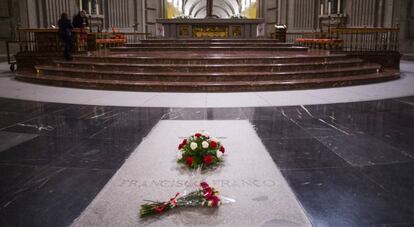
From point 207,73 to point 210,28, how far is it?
7.76 meters

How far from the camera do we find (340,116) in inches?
214

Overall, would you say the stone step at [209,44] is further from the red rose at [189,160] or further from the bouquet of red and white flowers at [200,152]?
the red rose at [189,160]

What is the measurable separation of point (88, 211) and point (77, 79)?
688cm

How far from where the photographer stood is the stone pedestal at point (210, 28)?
1567cm

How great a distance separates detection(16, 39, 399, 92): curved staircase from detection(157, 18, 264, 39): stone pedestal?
6.18 metres

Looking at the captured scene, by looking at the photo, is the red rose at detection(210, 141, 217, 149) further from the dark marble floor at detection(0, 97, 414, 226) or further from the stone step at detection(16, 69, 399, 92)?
the stone step at detection(16, 69, 399, 92)

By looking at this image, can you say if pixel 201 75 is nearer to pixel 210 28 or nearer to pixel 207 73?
pixel 207 73

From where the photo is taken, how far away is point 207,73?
860 cm

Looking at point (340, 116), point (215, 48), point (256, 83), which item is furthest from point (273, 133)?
point (215, 48)

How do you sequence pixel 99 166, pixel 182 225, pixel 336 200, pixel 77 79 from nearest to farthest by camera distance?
pixel 182 225, pixel 336 200, pixel 99 166, pixel 77 79

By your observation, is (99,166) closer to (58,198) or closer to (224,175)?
(58,198)

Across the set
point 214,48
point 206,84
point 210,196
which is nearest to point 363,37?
point 214,48

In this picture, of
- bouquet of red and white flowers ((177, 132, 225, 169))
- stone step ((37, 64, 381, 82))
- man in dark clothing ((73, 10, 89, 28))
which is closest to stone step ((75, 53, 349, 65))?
stone step ((37, 64, 381, 82))

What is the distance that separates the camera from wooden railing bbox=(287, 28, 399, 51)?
1286cm
